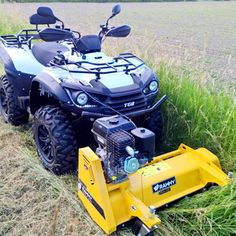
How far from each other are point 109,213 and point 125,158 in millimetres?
367

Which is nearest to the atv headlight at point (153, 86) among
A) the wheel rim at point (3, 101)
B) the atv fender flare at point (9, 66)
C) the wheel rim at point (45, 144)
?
the wheel rim at point (45, 144)

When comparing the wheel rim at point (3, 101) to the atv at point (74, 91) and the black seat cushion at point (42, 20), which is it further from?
the black seat cushion at point (42, 20)

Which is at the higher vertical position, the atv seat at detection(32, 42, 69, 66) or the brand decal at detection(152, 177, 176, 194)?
the atv seat at detection(32, 42, 69, 66)

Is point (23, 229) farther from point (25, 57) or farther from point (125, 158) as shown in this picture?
point (25, 57)

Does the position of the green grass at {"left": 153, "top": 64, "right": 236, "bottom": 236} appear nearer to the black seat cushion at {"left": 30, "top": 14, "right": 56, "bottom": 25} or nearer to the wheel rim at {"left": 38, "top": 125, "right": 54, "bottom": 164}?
the wheel rim at {"left": 38, "top": 125, "right": 54, "bottom": 164}

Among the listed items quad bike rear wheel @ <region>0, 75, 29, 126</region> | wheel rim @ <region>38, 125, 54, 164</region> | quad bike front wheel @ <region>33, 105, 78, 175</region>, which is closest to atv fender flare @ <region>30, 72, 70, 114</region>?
quad bike front wheel @ <region>33, 105, 78, 175</region>

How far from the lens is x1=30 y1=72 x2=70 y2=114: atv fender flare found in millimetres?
2693

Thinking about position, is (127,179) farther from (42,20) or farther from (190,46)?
(190,46)

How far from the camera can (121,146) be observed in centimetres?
213

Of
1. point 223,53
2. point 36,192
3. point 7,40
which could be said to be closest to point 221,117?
point 36,192

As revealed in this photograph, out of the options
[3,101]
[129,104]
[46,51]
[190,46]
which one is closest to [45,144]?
[129,104]

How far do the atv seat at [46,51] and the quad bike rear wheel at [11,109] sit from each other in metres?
0.43

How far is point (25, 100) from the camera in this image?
11.4 ft

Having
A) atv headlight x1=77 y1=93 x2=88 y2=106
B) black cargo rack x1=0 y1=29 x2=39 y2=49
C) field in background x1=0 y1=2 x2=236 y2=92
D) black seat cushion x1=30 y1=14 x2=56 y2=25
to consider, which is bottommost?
field in background x1=0 y1=2 x2=236 y2=92
